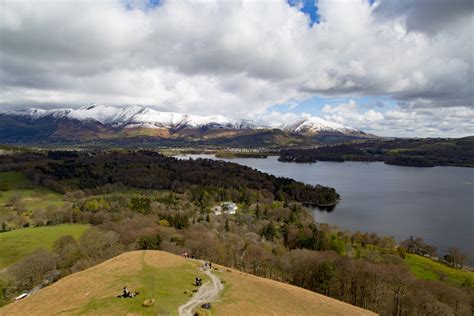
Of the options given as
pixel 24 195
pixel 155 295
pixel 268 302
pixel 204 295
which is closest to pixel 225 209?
pixel 24 195

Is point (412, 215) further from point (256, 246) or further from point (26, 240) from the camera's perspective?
point (26, 240)

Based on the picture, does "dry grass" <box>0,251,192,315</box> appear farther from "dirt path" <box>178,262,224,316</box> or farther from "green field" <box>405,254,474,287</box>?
"green field" <box>405,254,474,287</box>

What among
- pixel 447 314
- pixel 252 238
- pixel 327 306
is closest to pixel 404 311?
pixel 447 314

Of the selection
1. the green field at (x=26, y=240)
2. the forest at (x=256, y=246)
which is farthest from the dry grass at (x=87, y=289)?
the green field at (x=26, y=240)

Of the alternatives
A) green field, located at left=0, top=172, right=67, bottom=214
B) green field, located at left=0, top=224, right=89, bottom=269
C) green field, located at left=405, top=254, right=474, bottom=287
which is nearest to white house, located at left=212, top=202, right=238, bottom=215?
green field, located at left=0, top=224, right=89, bottom=269

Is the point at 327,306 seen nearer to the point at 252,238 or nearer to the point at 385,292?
the point at 385,292
